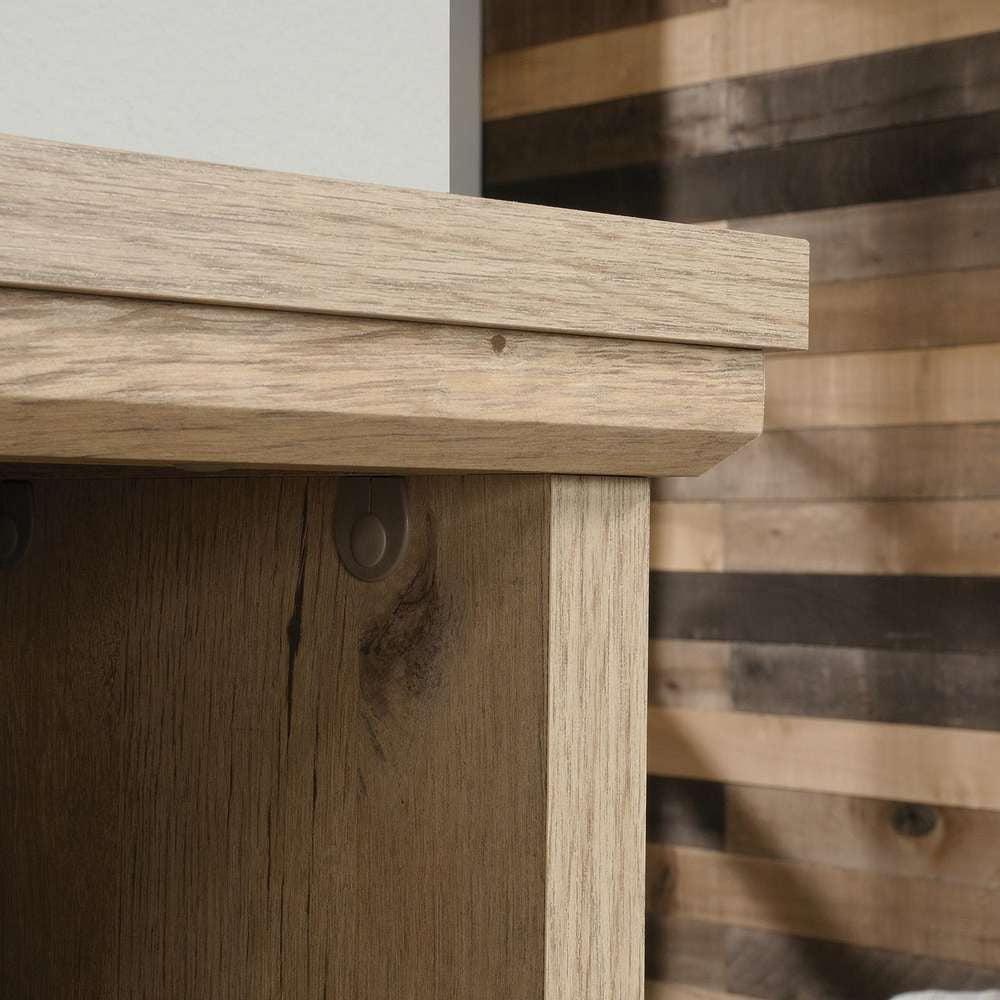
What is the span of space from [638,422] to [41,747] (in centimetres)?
26

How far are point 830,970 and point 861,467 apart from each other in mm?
655

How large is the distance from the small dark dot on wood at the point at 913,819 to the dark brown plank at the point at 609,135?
0.91m

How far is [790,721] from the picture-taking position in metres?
1.65

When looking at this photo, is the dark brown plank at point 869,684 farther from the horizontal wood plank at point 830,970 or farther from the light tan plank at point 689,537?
the horizontal wood plank at point 830,970

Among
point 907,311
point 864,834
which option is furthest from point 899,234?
point 864,834

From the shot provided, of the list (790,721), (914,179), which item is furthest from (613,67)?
(790,721)

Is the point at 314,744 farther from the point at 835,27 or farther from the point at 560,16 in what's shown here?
the point at 560,16

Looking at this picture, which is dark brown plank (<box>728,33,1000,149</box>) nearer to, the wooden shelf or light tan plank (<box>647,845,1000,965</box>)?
light tan plank (<box>647,845,1000,965</box>)

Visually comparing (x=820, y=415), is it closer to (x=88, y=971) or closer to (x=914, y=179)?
(x=914, y=179)

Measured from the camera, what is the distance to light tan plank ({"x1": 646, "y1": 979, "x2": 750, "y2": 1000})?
5.62 feet

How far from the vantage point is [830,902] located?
162cm

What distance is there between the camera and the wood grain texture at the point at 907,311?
152cm

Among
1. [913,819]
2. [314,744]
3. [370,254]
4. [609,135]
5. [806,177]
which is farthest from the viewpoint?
[609,135]

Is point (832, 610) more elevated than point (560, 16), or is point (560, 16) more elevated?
point (560, 16)
